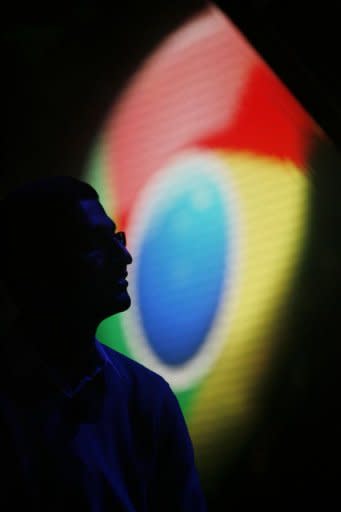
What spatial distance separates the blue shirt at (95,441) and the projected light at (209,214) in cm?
34

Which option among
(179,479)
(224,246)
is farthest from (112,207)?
(179,479)

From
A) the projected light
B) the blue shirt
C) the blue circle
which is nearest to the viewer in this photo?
the blue shirt

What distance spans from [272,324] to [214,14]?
122cm

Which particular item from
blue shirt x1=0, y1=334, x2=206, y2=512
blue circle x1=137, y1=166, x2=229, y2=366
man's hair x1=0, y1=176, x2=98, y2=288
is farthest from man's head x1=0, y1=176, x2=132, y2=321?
blue circle x1=137, y1=166, x2=229, y2=366

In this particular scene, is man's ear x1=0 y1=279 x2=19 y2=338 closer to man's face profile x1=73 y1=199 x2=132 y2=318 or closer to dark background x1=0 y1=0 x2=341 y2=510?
dark background x1=0 y1=0 x2=341 y2=510

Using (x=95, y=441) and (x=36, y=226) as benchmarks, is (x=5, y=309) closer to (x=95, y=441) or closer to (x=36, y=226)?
(x=36, y=226)

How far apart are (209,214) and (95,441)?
36.8 inches

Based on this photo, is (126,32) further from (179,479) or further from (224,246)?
(179,479)

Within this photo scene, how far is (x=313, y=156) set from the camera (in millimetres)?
1895

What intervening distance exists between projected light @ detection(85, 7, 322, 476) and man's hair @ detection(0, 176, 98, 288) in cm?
65

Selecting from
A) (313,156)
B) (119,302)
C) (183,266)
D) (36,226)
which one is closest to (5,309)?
(183,266)

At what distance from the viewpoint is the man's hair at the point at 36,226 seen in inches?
62.0

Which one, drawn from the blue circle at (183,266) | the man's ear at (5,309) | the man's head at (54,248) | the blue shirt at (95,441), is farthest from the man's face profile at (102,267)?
the man's ear at (5,309)

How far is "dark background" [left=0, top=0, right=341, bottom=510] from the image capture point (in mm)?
1799
